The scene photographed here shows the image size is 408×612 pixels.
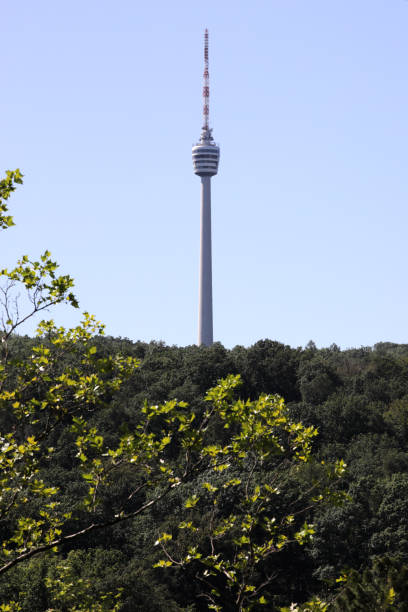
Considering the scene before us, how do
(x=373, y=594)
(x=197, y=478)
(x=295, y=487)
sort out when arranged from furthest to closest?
(x=197, y=478) → (x=295, y=487) → (x=373, y=594)

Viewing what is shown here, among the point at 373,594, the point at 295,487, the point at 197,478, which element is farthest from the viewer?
the point at 197,478

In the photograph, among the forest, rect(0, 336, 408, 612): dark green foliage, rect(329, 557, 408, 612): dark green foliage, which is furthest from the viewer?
rect(0, 336, 408, 612): dark green foliage

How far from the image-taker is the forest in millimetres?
14008

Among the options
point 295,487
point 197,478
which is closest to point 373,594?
point 295,487

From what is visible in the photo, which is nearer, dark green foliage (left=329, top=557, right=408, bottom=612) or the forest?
the forest

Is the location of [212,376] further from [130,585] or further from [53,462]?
[130,585]

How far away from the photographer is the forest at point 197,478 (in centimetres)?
1401

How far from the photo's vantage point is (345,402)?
88938 millimetres

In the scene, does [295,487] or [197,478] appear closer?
[295,487]

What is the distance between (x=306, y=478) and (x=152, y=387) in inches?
1262

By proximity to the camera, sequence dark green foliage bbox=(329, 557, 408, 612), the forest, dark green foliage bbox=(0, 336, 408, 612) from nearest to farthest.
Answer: the forest, dark green foliage bbox=(329, 557, 408, 612), dark green foliage bbox=(0, 336, 408, 612)

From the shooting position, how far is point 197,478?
7244 centimetres

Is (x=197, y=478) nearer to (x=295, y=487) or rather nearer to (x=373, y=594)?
(x=295, y=487)

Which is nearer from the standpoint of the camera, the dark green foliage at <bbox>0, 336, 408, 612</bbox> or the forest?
the forest
